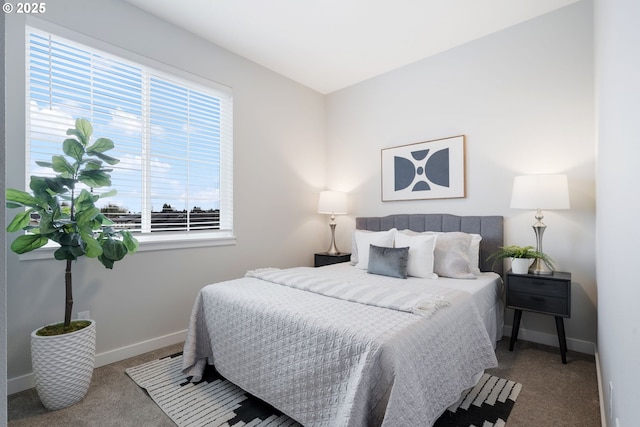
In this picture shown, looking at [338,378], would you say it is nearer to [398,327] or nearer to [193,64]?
[398,327]

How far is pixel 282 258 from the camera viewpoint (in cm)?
384

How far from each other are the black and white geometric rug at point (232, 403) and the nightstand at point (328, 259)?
1924 mm

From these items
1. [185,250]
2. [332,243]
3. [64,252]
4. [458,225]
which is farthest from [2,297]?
[332,243]

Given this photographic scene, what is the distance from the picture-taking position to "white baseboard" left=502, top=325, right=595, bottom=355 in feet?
8.30

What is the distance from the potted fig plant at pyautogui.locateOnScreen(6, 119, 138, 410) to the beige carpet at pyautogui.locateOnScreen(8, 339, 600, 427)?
123 mm

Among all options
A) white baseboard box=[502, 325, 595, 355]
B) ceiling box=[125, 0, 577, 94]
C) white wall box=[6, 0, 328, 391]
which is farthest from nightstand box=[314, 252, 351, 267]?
ceiling box=[125, 0, 577, 94]

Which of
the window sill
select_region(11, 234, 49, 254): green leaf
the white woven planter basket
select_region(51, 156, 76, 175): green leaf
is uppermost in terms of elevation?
select_region(51, 156, 76, 175): green leaf

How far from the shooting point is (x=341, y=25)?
2855mm

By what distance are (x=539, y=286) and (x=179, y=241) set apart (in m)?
3.11

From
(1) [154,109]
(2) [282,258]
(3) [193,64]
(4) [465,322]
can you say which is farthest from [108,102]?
(4) [465,322]

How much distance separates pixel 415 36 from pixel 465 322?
2.66m

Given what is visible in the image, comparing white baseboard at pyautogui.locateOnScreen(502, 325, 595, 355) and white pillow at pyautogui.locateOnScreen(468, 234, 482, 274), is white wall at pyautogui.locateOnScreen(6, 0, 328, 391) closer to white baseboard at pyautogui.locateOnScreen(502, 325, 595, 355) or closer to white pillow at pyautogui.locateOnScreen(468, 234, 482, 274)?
white pillow at pyautogui.locateOnScreen(468, 234, 482, 274)

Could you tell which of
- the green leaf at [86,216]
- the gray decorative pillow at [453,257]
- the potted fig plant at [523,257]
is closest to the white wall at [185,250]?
the green leaf at [86,216]

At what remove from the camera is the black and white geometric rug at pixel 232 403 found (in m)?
1.72
